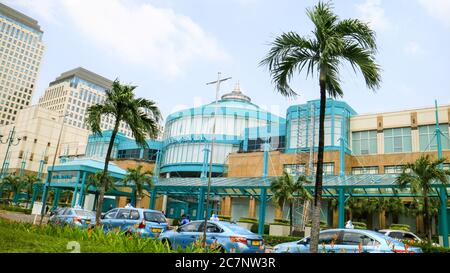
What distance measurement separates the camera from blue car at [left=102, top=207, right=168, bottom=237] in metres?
14.8

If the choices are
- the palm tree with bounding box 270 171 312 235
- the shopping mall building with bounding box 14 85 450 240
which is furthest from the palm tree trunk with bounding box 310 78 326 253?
the shopping mall building with bounding box 14 85 450 240

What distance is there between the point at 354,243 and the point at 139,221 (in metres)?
8.37

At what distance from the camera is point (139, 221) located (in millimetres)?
15055

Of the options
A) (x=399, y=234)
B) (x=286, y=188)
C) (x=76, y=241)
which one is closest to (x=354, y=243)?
(x=76, y=241)

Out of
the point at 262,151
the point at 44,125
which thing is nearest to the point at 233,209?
the point at 262,151

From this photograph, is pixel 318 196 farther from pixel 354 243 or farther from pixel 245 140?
pixel 245 140

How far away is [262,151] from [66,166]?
28.3 metres

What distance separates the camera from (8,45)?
4040 inches

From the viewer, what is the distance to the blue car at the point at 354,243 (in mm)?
10484

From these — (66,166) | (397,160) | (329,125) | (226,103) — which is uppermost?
(226,103)

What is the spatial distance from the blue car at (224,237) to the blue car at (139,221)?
184 centimetres

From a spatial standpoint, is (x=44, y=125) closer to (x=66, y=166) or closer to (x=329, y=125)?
(x=66, y=166)

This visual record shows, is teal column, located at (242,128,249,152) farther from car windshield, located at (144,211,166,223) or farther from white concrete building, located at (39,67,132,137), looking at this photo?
white concrete building, located at (39,67,132,137)
